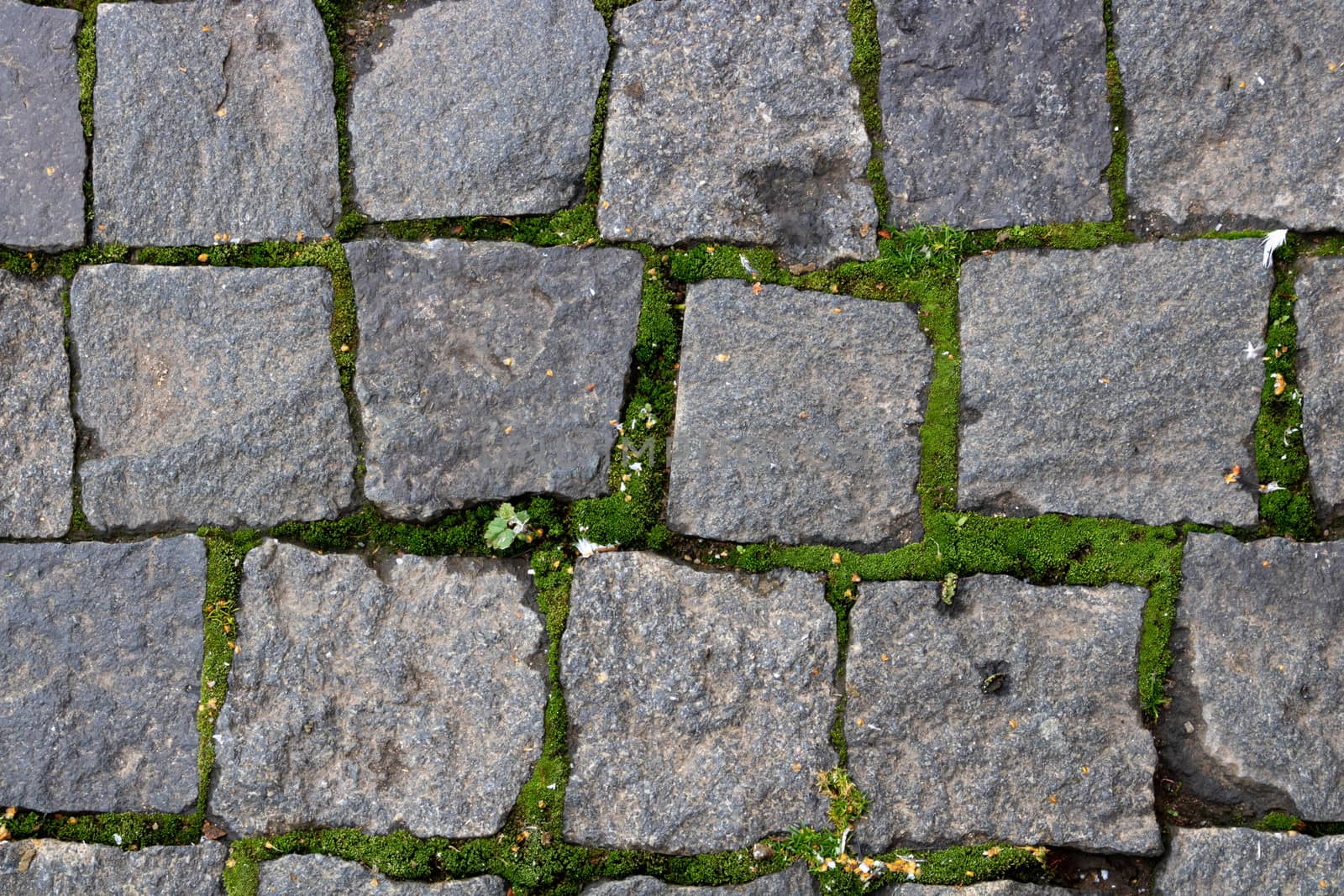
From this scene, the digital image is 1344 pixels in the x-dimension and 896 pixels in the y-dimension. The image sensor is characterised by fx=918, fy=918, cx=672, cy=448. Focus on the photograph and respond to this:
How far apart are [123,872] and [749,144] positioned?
2.30 meters

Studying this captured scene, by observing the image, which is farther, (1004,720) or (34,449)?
(34,449)

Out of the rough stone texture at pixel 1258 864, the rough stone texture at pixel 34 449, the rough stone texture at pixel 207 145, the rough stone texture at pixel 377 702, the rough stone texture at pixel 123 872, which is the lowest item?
the rough stone texture at pixel 123 872

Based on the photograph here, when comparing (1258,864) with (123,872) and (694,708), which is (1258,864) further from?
(123,872)

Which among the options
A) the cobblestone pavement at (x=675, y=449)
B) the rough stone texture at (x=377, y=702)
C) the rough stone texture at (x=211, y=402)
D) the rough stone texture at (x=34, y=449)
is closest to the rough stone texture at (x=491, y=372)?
the cobblestone pavement at (x=675, y=449)

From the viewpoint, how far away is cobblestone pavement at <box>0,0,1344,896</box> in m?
2.15

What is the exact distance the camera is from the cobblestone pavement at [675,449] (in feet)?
7.06

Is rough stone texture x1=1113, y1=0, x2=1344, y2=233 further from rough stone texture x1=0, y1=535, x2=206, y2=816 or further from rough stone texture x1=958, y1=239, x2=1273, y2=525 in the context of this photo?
rough stone texture x1=0, y1=535, x2=206, y2=816

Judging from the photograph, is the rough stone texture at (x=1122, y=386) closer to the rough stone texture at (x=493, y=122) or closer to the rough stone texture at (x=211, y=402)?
the rough stone texture at (x=493, y=122)

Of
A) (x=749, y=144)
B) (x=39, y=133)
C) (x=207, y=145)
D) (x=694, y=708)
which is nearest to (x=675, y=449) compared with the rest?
(x=694, y=708)

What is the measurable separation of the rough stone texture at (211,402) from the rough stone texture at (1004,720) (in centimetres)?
139

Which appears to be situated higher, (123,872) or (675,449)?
(675,449)

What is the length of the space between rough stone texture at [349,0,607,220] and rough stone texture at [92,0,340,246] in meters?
0.12

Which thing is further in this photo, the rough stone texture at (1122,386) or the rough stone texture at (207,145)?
the rough stone texture at (207,145)

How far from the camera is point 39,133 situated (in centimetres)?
229
